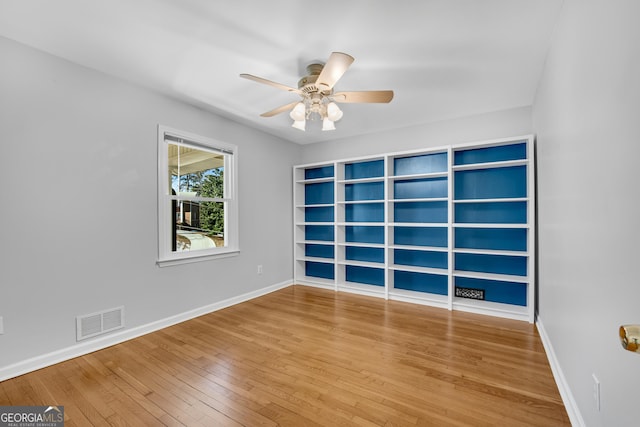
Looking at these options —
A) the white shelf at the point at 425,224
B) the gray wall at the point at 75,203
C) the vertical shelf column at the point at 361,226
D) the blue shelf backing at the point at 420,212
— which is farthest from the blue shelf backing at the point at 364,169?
the gray wall at the point at 75,203

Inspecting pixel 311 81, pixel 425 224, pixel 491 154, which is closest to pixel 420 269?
pixel 425 224

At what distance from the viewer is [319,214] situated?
495cm

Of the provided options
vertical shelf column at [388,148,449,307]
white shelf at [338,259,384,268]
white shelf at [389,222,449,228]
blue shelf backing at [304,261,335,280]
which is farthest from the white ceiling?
blue shelf backing at [304,261,335,280]

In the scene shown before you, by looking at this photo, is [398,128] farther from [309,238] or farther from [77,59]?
[77,59]

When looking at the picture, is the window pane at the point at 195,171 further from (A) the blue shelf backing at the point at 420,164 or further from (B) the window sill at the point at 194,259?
(A) the blue shelf backing at the point at 420,164

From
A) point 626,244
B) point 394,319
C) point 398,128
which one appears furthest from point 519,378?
point 398,128

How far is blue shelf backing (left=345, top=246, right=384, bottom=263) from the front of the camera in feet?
14.3

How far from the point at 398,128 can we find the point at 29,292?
14.4 feet

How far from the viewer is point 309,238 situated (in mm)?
5059

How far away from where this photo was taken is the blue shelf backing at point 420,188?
3.86m

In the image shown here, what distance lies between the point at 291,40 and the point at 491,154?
2.87m

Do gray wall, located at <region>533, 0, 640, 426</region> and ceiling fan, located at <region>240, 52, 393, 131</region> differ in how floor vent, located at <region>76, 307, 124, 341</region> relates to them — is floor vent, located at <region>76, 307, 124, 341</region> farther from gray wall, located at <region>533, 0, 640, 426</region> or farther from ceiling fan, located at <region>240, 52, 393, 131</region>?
gray wall, located at <region>533, 0, 640, 426</region>

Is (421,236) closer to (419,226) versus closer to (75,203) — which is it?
(419,226)

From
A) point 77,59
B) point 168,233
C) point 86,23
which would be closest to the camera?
point 86,23
